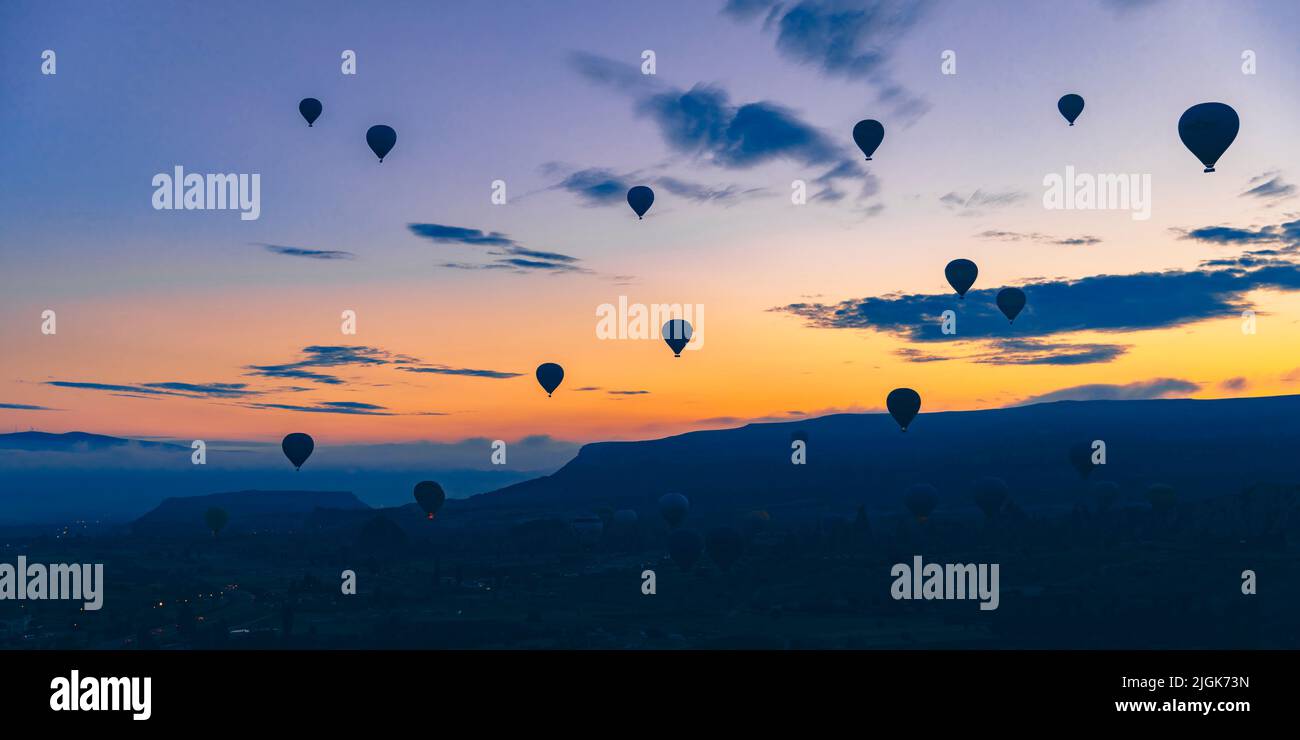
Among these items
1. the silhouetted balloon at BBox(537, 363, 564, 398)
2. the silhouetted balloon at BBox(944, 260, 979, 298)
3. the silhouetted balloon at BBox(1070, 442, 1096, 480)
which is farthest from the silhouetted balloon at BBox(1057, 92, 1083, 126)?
the silhouetted balloon at BBox(1070, 442, 1096, 480)

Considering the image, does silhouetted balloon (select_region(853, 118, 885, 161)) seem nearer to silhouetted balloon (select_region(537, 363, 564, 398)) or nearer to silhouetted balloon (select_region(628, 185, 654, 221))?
silhouetted balloon (select_region(628, 185, 654, 221))

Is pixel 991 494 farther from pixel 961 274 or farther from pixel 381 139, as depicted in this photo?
pixel 381 139

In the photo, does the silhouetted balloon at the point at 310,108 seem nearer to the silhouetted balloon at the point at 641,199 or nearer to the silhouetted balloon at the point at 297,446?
the silhouetted balloon at the point at 641,199

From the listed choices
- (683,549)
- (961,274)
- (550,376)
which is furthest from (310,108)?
(683,549)
